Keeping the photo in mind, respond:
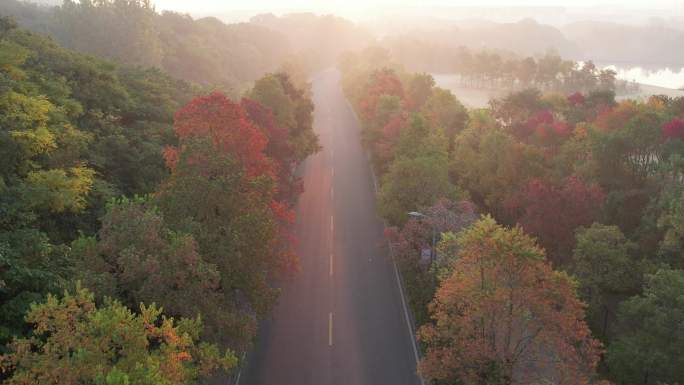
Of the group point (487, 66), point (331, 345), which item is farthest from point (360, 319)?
point (487, 66)

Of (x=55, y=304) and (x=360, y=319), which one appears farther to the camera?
(x=360, y=319)

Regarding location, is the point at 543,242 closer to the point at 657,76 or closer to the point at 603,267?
the point at 603,267

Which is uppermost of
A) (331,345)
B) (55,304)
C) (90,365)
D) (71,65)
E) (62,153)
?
(71,65)

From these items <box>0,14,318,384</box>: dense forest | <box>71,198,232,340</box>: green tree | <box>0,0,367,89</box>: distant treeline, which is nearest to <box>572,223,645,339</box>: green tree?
<box>0,14,318,384</box>: dense forest

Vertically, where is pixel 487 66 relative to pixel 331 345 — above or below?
above

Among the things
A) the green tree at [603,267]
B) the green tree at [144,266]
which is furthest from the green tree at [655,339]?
the green tree at [144,266]

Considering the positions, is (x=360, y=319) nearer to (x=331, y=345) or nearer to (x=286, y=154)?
(x=331, y=345)
